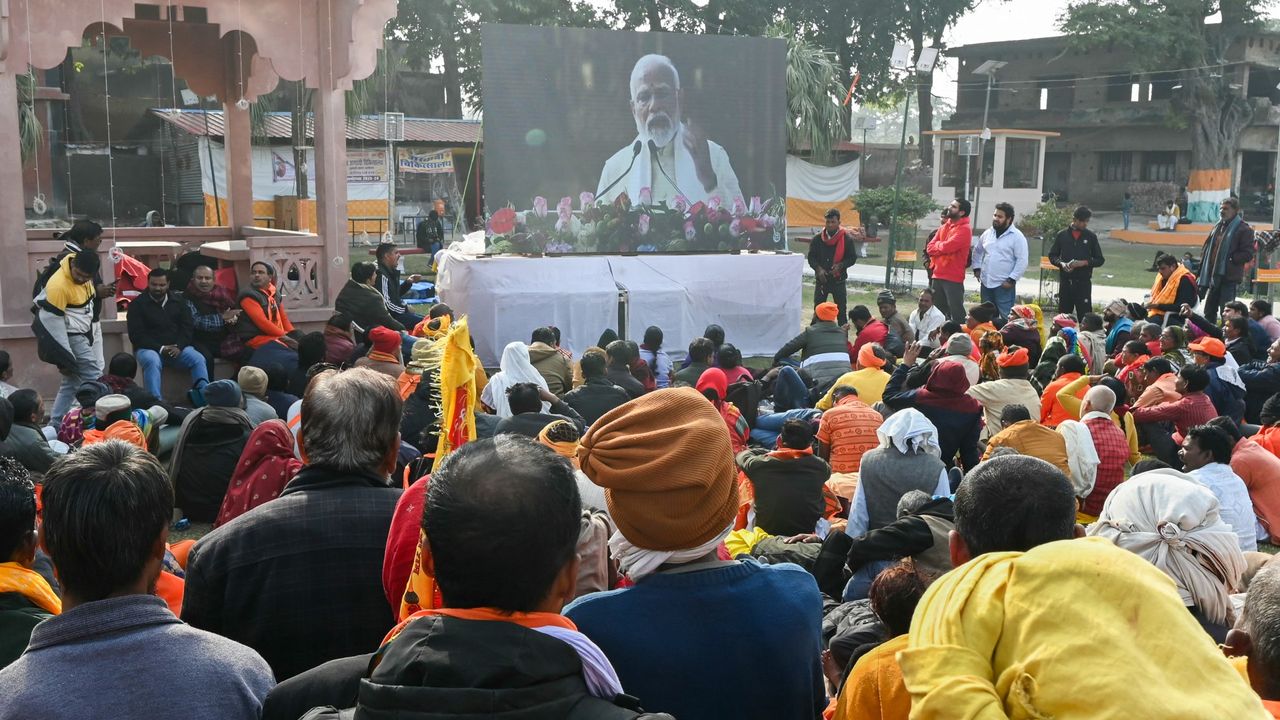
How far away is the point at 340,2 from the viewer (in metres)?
10.1

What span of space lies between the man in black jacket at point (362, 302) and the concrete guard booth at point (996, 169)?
1022 inches

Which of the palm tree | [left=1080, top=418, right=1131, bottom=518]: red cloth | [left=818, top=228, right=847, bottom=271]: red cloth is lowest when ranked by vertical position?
[left=1080, top=418, right=1131, bottom=518]: red cloth

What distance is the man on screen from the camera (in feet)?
43.2

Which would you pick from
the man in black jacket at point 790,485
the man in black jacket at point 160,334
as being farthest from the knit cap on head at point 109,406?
the man in black jacket at point 790,485

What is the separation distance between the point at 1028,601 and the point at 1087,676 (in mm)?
122

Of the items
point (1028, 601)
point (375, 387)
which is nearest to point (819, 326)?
point (375, 387)

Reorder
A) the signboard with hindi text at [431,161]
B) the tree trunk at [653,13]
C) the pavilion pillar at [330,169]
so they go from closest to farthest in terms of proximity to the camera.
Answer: the pavilion pillar at [330,169] < the signboard with hindi text at [431,161] < the tree trunk at [653,13]

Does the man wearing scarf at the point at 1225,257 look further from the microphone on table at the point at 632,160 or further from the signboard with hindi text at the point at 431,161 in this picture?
the signboard with hindi text at the point at 431,161

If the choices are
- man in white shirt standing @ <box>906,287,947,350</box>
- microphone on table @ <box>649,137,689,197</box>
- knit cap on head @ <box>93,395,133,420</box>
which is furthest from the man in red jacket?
knit cap on head @ <box>93,395,133,420</box>

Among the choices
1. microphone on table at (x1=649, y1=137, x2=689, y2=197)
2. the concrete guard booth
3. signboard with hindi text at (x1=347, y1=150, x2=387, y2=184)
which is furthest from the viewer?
the concrete guard booth

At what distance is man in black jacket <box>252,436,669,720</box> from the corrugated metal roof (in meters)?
23.9

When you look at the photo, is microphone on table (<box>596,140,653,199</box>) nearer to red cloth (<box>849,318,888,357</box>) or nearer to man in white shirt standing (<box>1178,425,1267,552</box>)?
red cloth (<box>849,318,888,357</box>)

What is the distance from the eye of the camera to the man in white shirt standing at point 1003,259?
1243cm

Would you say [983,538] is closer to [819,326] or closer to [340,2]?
[819,326]
